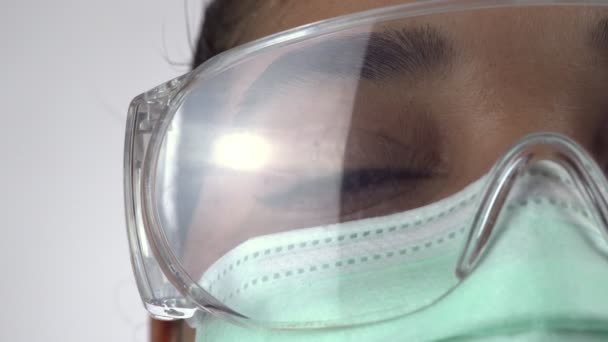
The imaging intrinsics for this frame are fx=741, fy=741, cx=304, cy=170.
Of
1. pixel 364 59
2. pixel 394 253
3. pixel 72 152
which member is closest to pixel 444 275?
pixel 394 253

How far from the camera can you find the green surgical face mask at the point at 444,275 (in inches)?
19.1

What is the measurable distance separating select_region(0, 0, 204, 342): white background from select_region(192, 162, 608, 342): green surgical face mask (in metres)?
0.64

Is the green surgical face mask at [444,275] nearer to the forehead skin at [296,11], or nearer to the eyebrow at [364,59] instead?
→ the eyebrow at [364,59]

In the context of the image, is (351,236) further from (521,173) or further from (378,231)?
(521,173)

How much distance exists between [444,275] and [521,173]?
94mm

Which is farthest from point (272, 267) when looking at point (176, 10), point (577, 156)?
point (176, 10)

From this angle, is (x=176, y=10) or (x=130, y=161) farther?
(x=176, y=10)

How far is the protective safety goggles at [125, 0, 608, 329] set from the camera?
0.54 meters

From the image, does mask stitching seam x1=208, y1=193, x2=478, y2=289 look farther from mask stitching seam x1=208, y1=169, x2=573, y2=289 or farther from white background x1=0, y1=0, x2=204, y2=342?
white background x1=0, y1=0, x2=204, y2=342

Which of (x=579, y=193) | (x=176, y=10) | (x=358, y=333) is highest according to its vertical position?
(x=176, y=10)

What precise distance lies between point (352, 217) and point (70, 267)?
0.75 m

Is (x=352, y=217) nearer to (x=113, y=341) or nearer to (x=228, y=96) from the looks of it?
(x=228, y=96)

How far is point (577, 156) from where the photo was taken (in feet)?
1.78

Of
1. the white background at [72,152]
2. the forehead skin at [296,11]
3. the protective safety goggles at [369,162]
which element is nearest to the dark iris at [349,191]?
the protective safety goggles at [369,162]
